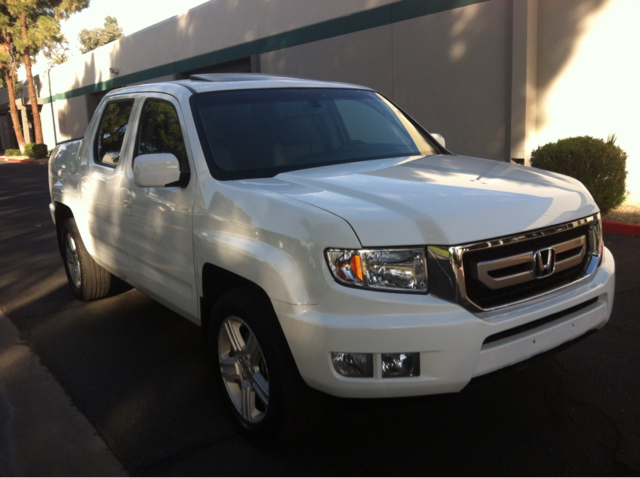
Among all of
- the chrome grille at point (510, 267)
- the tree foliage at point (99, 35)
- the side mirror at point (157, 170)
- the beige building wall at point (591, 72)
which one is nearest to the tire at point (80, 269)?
the side mirror at point (157, 170)

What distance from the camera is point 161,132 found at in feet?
13.8

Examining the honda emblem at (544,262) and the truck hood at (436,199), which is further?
the honda emblem at (544,262)

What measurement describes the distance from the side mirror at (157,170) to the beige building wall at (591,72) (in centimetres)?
895

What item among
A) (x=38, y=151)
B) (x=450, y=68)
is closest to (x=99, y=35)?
(x=38, y=151)

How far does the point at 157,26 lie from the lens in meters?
25.9

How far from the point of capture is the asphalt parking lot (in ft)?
10.0

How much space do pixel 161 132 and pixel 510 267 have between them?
2473 mm

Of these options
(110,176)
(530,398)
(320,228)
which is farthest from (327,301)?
(110,176)

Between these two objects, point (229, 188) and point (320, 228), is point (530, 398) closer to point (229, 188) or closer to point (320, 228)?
point (320, 228)

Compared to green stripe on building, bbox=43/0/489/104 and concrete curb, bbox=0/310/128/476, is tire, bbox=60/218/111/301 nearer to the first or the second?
concrete curb, bbox=0/310/128/476

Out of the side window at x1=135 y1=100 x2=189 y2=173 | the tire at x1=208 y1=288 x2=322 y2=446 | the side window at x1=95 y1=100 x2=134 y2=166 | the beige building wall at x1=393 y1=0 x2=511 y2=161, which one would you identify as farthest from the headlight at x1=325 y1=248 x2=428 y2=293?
the beige building wall at x1=393 y1=0 x2=511 y2=161

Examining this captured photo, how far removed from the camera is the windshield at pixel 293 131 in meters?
3.72

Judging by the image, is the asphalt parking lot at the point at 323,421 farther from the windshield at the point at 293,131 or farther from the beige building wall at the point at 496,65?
the beige building wall at the point at 496,65

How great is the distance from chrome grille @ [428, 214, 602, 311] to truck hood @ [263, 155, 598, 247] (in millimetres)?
53
